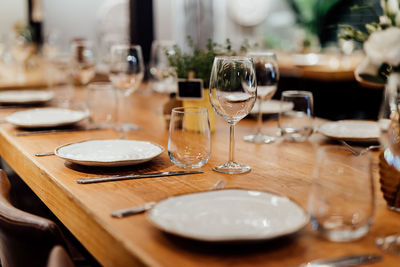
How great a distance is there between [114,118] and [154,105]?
478 mm

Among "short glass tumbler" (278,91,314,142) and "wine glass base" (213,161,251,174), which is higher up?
"short glass tumbler" (278,91,314,142)

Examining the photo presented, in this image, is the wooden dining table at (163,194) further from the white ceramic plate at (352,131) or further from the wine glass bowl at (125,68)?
the wine glass bowl at (125,68)

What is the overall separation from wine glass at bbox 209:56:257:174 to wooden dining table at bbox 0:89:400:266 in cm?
13

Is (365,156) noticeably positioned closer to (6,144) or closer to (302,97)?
(302,97)

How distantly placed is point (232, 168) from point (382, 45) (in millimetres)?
474

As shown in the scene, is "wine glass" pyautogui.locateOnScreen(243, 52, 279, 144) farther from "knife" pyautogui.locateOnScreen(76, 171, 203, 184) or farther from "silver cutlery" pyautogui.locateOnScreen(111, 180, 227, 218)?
"silver cutlery" pyautogui.locateOnScreen(111, 180, 227, 218)

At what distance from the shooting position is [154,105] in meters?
2.19

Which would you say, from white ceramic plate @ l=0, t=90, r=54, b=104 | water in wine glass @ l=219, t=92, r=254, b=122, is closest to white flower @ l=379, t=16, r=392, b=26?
water in wine glass @ l=219, t=92, r=254, b=122

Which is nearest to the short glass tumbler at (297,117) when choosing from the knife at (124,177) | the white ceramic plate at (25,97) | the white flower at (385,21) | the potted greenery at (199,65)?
the potted greenery at (199,65)

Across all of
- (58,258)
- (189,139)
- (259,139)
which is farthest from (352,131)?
(58,258)

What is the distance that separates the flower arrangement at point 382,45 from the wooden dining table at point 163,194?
0.82 feet

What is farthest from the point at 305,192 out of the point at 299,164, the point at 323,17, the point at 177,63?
the point at 323,17

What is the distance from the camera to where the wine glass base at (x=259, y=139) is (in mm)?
1467

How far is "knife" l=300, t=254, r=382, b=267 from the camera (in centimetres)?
66
